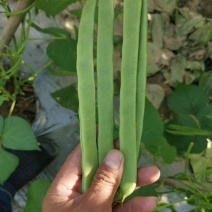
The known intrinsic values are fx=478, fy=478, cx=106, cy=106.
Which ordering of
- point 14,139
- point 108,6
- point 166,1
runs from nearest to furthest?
point 108,6 < point 14,139 < point 166,1

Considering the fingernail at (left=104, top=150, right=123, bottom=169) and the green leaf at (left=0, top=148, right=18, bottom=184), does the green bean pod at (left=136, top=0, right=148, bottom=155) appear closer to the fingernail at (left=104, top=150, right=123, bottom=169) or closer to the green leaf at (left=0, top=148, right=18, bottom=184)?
the fingernail at (left=104, top=150, right=123, bottom=169)

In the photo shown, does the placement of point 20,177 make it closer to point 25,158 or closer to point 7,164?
point 25,158

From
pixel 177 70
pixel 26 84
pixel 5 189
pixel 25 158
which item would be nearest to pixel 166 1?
pixel 177 70

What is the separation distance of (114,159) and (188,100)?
0.56 m

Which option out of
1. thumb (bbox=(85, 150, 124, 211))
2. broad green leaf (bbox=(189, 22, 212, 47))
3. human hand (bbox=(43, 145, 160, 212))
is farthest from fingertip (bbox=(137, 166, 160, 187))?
broad green leaf (bbox=(189, 22, 212, 47))

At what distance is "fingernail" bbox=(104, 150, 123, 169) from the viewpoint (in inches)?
32.0

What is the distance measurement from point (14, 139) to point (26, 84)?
0.46 meters

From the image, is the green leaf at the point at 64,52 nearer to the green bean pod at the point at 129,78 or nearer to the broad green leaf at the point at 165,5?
the green bean pod at the point at 129,78

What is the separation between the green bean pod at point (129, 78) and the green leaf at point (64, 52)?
1.35 ft

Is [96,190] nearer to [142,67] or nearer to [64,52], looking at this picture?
[142,67]

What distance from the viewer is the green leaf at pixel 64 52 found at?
121 centimetres

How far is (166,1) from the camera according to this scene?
1628mm

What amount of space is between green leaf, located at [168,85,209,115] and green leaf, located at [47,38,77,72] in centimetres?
31

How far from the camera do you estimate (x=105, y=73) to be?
0.83 meters
